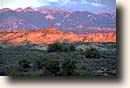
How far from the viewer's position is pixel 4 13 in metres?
1.93

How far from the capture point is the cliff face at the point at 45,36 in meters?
1.91

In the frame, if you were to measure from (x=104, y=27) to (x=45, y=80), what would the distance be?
689mm

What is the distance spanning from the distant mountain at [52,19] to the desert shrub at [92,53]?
0.17 meters

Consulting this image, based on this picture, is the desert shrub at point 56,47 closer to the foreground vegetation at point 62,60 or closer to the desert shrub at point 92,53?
the foreground vegetation at point 62,60

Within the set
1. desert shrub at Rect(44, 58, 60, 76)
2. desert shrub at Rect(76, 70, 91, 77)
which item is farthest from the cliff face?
desert shrub at Rect(76, 70, 91, 77)

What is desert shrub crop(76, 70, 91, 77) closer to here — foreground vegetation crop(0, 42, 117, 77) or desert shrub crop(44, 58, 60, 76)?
foreground vegetation crop(0, 42, 117, 77)

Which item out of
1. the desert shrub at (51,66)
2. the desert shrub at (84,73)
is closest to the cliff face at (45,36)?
the desert shrub at (51,66)

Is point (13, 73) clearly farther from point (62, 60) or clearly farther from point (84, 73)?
point (84, 73)

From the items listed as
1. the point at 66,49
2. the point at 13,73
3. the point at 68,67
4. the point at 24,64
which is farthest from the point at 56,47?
the point at 13,73

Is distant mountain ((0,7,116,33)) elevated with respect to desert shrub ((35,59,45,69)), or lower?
elevated

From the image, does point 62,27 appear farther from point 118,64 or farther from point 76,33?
point 118,64

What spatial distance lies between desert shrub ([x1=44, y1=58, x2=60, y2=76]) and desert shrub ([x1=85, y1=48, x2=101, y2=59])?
259 mm

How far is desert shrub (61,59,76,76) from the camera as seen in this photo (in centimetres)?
189

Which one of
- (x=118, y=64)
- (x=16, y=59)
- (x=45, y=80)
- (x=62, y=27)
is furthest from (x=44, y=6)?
(x=118, y=64)
